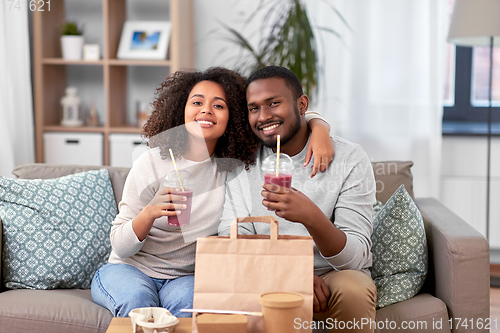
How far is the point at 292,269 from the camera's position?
110cm

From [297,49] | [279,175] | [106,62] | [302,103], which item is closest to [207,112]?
[302,103]

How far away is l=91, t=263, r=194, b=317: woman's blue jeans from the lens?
4.67 ft

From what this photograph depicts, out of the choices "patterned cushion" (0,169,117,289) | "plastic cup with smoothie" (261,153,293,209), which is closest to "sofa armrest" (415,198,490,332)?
"plastic cup with smoothie" (261,153,293,209)

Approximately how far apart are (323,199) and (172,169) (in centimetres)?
53

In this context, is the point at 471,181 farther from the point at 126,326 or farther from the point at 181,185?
the point at 126,326

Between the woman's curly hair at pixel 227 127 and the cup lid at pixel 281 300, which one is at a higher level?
the woman's curly hair at pixel 227 127

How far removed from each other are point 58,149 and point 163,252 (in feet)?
5.78

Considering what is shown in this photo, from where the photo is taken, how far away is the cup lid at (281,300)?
101cm

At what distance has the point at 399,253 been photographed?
1.68m

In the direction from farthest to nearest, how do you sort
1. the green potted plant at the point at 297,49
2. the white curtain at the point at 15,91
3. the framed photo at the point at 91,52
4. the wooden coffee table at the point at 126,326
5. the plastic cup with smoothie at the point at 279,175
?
the framed photo at the point at 91,52 < the white curtain at the point at 15,91 < the green potted plant at the point at 297,49 < the plastic cup with smoothie at the point at 279,175 < the wooden coffee table at the point at 126,326

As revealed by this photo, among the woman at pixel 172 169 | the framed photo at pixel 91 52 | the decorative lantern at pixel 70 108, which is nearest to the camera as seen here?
the woman at pixel 172 169

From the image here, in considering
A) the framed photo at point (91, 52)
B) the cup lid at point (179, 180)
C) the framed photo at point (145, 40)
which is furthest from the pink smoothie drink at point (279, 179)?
the framed photo at point (91, 52)

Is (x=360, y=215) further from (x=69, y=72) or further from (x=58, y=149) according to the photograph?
(x=69, y=72)

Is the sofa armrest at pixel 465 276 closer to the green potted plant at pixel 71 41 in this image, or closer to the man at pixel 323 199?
the man at pixel 323 199
